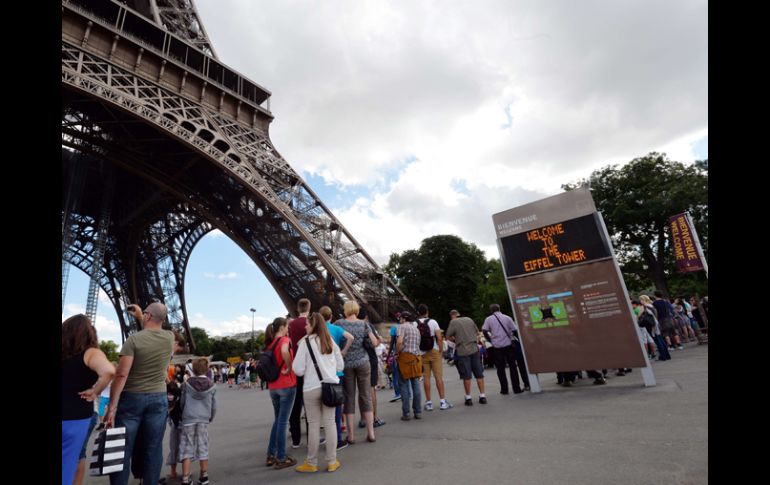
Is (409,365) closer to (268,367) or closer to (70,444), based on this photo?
(268,367)

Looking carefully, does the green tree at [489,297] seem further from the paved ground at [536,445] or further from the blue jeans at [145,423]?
the blue jeans at [145,423]

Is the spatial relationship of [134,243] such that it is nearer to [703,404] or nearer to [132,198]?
[132,198]

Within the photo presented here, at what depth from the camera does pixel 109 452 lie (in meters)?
3.08

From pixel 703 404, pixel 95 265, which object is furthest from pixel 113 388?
pixel 95 265

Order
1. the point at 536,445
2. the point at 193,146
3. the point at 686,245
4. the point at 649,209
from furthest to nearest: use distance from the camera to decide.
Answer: the point at 649,209 < the point at 193,146 < the point at 686,245 < the point at 536,445

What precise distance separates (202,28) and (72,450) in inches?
1212

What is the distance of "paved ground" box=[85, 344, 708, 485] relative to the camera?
3.25m

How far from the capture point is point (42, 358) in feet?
4.81

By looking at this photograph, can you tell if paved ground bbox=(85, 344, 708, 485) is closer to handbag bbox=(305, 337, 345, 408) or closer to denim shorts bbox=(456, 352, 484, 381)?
denim shorts bbox=(456, 352, 484, 381)

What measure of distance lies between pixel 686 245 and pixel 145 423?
15.3m

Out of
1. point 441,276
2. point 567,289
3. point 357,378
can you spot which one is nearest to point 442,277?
point 441,276

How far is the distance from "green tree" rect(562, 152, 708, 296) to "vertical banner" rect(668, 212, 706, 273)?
14.4 metres

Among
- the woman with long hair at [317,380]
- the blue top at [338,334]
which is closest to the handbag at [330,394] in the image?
the woman with long hair at [317,380]

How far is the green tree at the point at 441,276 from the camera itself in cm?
3841
